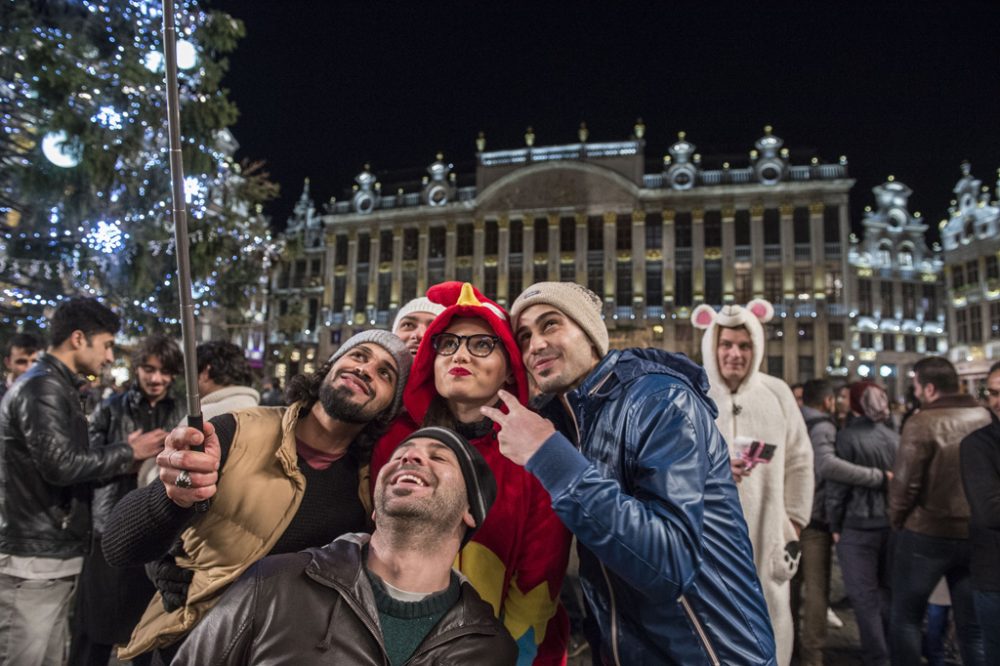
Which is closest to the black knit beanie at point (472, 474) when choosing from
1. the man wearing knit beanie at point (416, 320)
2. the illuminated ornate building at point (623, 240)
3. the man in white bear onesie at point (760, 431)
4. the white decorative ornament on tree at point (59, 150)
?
the man wearing knit beanie at point (416, 320)

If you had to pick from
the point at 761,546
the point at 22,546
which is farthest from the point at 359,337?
the point at 761,546

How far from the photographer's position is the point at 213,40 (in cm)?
848

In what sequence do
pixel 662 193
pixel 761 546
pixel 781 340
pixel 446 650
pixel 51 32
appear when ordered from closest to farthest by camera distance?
pixel 446 650, pixel 761 546, pixel 51 32, pixel 781 340, pixel 662 193

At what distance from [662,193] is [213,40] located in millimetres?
35901

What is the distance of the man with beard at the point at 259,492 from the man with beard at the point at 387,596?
372 mm

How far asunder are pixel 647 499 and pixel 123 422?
3856mm

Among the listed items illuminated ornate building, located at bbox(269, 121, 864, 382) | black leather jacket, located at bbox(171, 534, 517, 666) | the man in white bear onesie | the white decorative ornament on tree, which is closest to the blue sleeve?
black leather jacket, located at bbox(171, 534, 517, 666)

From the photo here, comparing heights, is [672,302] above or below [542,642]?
above

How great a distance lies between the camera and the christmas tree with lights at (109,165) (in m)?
6.66

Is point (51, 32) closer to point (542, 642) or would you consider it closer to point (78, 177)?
point (78, 177)

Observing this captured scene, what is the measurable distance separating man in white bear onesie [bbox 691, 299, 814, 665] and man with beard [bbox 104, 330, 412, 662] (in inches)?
89.9

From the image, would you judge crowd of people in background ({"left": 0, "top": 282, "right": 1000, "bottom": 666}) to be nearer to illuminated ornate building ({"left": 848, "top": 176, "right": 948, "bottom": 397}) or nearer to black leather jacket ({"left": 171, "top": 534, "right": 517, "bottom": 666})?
black leather jacket ({"left": 171, "top": 534, "right": 517, "bottom": 666})

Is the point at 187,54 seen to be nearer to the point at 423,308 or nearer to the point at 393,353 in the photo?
the point at 423,308

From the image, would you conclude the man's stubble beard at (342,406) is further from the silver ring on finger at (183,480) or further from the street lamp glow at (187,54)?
the street lamp glow at (187,54)
